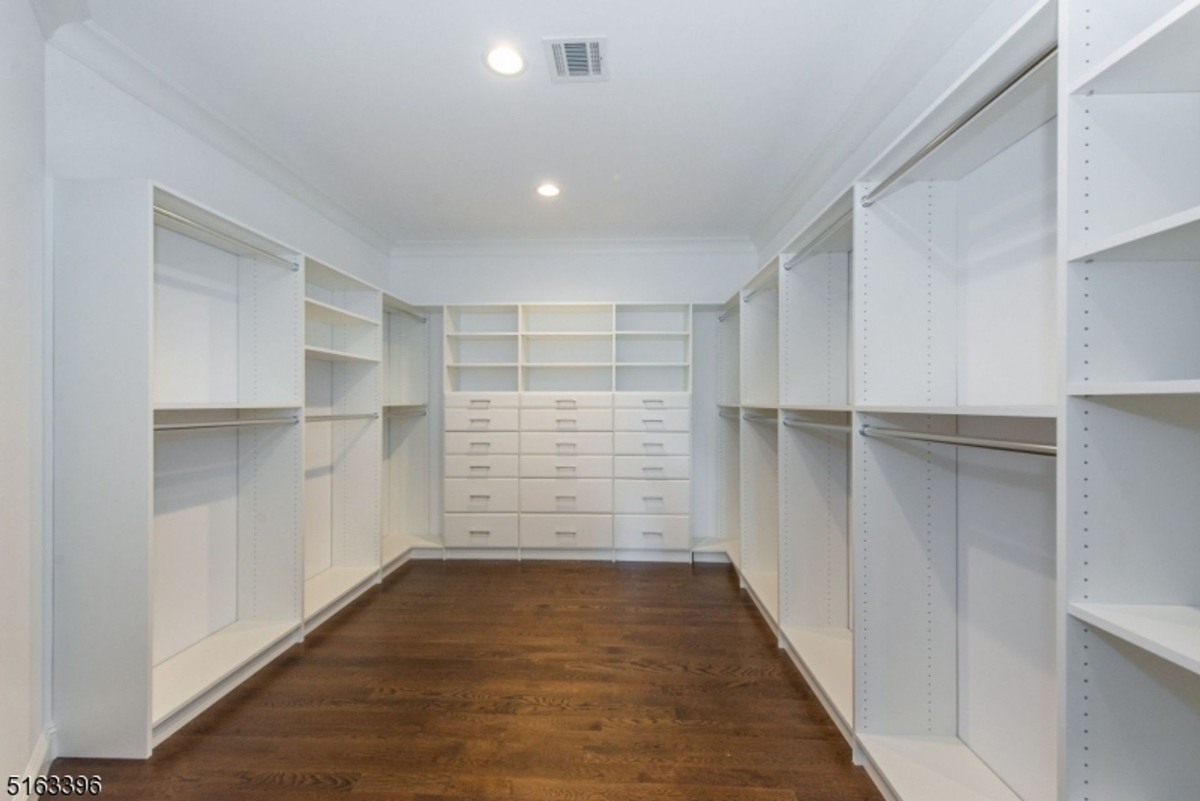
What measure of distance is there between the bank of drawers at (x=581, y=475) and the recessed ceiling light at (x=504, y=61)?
2201mm

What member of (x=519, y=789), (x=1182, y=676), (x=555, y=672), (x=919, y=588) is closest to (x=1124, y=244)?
(x=1182, y=676)

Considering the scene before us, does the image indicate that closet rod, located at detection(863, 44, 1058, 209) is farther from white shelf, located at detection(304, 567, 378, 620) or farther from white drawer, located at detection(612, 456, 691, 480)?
white shelf, located at detection(304, 567, 378, 620)

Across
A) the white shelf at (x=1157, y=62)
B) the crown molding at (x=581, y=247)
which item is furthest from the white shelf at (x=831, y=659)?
the crown molding at (x=581, y=247)

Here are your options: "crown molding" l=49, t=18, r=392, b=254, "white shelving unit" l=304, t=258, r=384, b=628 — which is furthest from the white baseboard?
"crown molding" l=49, t=18, r=392, b=254

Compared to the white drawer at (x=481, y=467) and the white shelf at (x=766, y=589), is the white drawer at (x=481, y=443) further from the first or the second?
the white shelf at (x=766, y=589)

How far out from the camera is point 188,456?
222 cm

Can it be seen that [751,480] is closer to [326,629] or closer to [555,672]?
[555,672]

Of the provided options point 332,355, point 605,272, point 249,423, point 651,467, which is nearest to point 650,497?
point 651,467

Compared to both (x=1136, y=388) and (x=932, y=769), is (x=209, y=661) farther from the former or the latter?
(x=1136, y=388)

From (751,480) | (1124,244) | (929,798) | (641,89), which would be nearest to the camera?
(1124,244)

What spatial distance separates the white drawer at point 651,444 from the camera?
3742mm

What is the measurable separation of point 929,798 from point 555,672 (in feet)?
4.54

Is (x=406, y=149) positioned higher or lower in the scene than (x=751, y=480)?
higher

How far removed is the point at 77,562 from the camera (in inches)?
64.4
